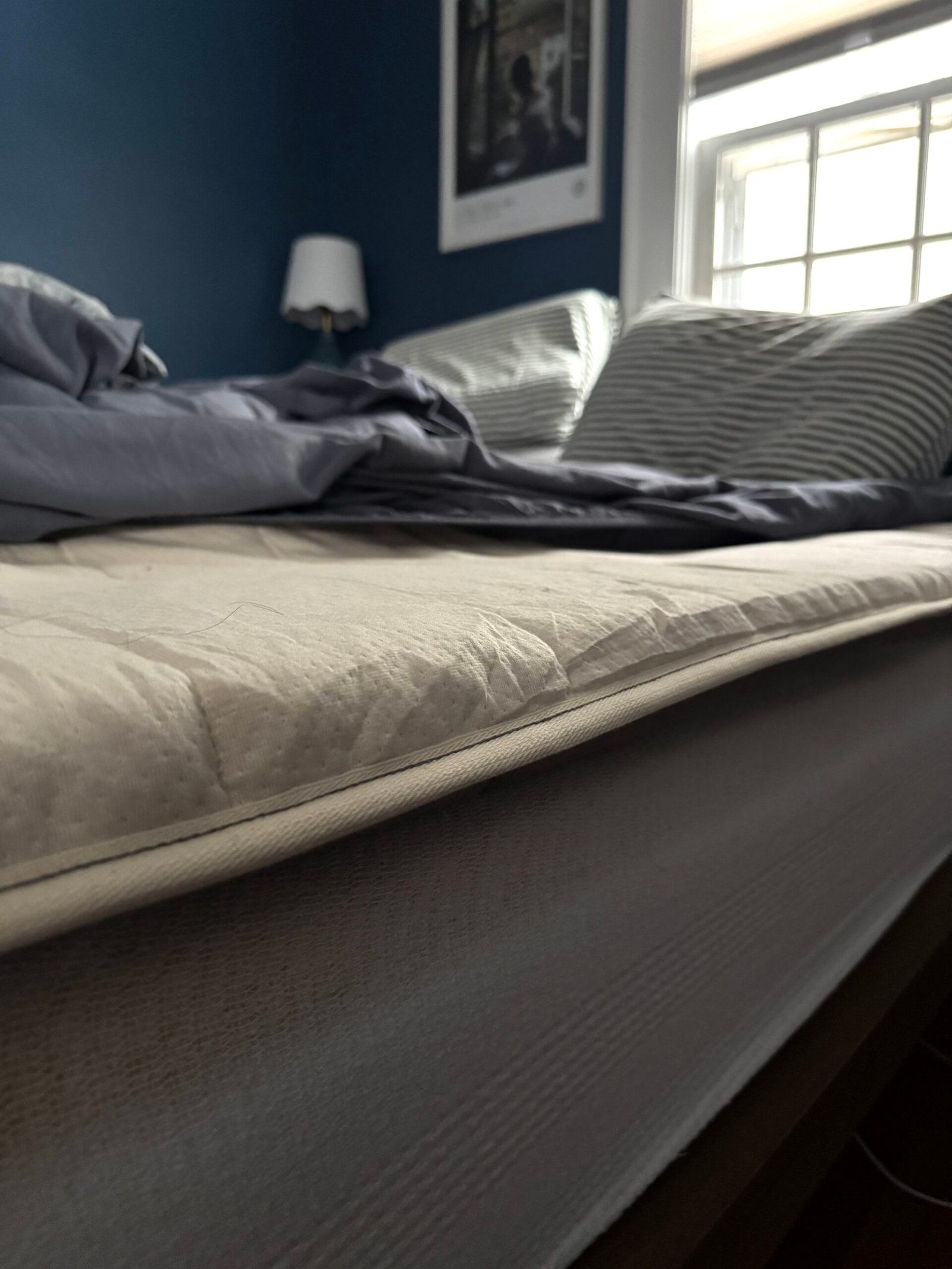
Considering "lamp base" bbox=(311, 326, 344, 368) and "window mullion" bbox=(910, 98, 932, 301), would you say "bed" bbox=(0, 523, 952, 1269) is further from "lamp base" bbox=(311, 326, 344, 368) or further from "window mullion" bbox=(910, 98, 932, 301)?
"lamp base" bbox=(311, 326, 344, 368)

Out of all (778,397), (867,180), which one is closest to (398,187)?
(867,180)

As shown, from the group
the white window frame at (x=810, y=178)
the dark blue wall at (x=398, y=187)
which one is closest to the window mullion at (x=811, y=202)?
the white window frame at (x=810, y=178)

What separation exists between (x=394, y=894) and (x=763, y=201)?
210 centimetres

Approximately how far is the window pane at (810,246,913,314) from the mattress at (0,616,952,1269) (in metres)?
1.58

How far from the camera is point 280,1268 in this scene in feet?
0.91

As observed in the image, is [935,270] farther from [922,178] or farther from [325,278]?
[325,278]

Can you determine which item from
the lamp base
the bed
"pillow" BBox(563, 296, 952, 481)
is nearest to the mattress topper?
the bed

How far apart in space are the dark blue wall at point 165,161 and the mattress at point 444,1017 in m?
2.74

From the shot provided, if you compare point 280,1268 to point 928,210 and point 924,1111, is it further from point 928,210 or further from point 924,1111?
point 928,210

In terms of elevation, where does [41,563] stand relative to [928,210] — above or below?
below

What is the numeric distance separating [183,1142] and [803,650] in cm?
38

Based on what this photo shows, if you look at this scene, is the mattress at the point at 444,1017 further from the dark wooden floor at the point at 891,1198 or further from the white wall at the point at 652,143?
the white wall at the point at 652,143

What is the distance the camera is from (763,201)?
200 centimetres

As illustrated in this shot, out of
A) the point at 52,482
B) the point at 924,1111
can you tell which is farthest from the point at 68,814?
the point at 924,1111
